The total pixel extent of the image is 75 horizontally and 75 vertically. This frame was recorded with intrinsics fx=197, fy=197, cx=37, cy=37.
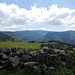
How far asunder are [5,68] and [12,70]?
1.84m

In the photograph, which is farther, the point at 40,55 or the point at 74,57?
the point at 74,57

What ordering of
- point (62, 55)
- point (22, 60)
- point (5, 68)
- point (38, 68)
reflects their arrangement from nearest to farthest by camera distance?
point (38, 68), point (5, 68), point (22, 60), point (62, 55)

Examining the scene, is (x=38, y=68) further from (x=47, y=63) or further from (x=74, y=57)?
(x=74, y=57)

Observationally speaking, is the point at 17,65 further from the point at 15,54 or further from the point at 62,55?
the point at 62,55

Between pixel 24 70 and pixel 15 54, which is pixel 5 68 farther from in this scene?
pixel 15 54

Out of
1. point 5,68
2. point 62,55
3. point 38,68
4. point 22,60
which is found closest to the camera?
point 38,68

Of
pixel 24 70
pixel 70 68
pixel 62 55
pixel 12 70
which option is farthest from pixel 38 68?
pixel 62 55

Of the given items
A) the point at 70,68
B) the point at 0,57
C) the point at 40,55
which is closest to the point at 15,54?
the point at 0,57

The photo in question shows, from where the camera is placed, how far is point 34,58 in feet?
103

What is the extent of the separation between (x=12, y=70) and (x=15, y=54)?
7.21 meters

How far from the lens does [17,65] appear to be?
29016 millimetres

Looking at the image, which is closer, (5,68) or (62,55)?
(5,68)

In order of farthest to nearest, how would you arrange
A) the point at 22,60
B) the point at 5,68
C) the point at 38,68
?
1. the point at 22,60
2. the point at 5,68
3. the point at 38,68

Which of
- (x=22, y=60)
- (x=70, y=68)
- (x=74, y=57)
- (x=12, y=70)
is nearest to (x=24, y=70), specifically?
(x=12, y=70)
